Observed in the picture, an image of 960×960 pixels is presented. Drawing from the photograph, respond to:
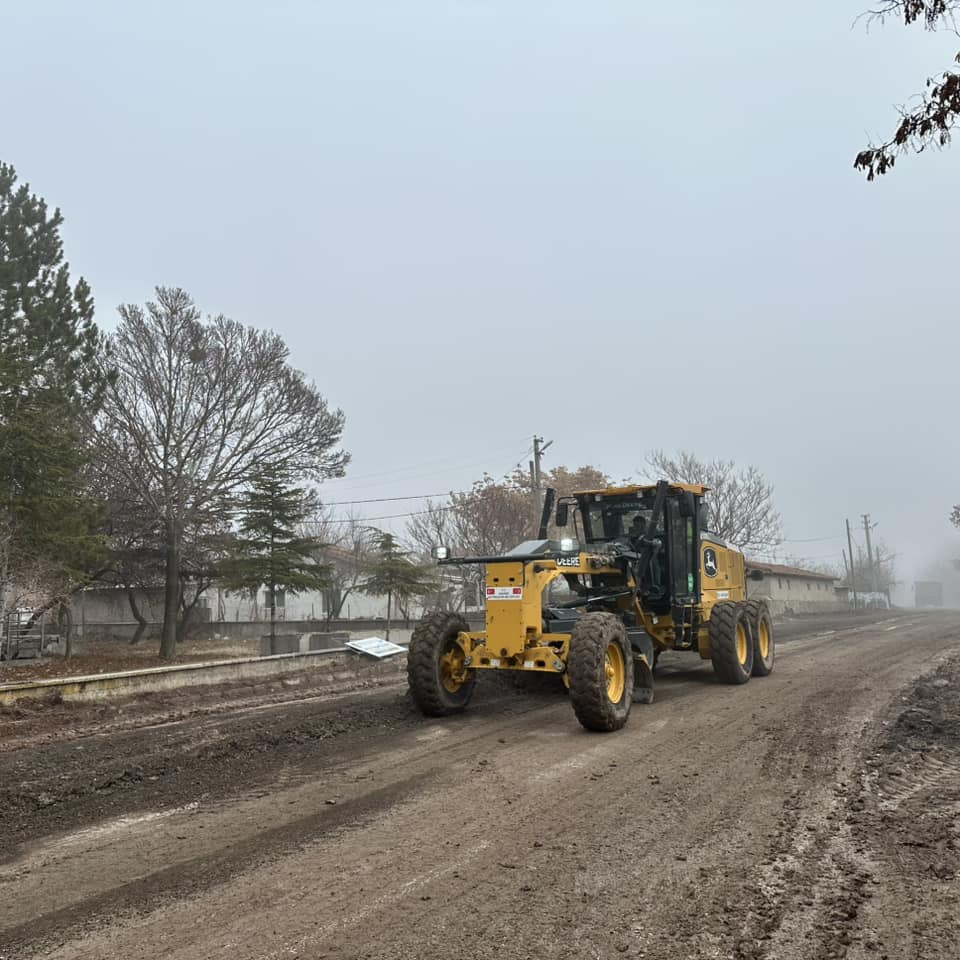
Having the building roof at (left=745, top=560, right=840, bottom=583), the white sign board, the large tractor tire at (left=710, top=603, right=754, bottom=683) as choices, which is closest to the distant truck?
the building roof at (left=745, top=560, right=840, bottom=583)

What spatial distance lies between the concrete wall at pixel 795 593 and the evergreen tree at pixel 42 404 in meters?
35.8

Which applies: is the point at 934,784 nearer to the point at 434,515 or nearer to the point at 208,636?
the point at 208,636

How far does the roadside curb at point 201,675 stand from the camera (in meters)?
11.8

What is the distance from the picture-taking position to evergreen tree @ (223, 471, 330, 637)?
2008 cm

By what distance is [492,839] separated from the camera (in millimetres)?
5027

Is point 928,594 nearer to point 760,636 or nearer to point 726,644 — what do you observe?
point 760,636

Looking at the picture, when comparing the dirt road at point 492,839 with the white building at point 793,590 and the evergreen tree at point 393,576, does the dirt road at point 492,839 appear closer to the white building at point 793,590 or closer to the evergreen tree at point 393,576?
the evergreen tree at point 393,576

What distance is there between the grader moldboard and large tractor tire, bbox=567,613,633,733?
1cm

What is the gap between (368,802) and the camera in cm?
599

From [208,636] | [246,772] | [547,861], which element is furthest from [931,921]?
[208,636]

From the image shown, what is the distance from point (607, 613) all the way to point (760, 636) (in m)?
5.23

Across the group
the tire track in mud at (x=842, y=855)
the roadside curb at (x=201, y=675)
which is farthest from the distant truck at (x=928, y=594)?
the tire track in mud at (x=842, y=855)

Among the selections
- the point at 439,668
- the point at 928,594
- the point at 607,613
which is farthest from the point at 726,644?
the point at 928,594

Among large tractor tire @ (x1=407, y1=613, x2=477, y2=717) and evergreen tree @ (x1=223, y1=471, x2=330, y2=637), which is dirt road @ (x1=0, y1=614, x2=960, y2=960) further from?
evergreen tree @ (x1=223, y1=471, x2=330, y2=637)
